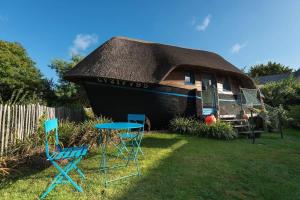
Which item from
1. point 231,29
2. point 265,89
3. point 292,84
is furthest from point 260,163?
point 292,84

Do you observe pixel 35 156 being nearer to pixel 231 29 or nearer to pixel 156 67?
pixel 156 67

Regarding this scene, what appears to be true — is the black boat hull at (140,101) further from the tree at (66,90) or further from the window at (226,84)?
the tree at (66,90)

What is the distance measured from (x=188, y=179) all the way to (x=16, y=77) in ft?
71.1

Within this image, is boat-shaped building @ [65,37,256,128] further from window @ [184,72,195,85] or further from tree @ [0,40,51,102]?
tree @ [0,40,51,102]

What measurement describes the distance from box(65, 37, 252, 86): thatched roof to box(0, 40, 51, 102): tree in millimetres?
10546

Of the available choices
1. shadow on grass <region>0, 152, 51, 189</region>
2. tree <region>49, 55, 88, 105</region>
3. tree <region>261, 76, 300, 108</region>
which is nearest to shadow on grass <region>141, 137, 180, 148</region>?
shadow on grass <region>0, 152, 51, 189</region>

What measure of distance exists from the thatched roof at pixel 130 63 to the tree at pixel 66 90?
10.7 m

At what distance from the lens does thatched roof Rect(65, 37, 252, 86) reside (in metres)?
8.53

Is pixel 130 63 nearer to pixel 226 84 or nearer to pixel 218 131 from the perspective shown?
pixel 218 131

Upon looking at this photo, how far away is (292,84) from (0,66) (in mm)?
27033

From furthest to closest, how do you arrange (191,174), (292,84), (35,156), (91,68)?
(292,84) → (91,68) → (35,156) → (191,174)

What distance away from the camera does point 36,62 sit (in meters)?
26.1

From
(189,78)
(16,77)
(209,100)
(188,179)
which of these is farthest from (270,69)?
(188,179)

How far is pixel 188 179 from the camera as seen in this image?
385 centimetres
